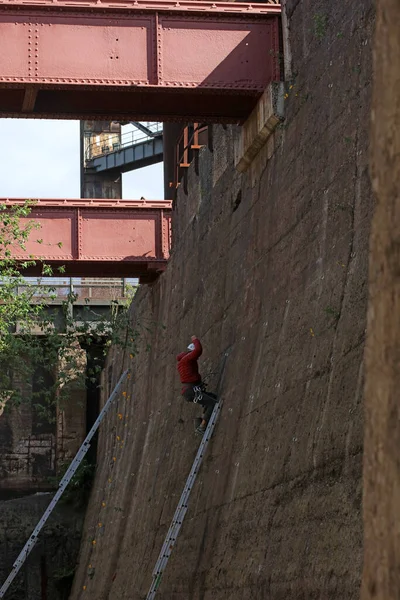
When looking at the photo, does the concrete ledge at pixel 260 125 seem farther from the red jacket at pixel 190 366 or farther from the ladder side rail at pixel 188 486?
the ladder side rail at pixel 188 486

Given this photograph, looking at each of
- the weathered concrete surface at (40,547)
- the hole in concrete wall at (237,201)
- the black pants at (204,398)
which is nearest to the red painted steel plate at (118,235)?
the hole in concrete wall at (237,201)

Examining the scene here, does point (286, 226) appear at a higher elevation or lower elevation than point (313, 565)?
higher

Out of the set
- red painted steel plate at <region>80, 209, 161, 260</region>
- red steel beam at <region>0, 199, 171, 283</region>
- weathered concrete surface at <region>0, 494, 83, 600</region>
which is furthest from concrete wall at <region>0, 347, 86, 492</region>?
red painted steel plate at <region>80, 209, 161, 260</region>

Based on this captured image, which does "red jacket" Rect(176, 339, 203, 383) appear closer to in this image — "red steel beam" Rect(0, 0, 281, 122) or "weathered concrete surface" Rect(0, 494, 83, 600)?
"red steel beam" Rect(0, 0, 281, 122)

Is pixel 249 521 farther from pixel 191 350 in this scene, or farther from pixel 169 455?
pixel 169 455

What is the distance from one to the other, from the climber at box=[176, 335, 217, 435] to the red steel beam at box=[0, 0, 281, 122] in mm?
3276

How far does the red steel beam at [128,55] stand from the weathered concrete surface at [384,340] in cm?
1113

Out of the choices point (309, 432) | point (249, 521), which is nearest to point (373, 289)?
point (309, 432)

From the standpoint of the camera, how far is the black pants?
15.0m

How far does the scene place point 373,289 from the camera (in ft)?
10.8

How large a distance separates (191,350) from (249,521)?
4808mm

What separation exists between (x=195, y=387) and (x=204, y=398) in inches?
7.8

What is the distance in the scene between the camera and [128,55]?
1430 centimetres

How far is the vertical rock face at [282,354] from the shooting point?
29.9ft
